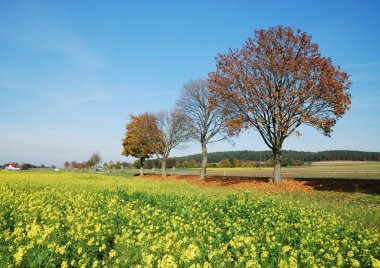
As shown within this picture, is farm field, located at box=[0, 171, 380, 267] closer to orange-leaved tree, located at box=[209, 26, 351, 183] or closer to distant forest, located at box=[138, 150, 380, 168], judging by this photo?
orange-leaved tree, located at box=[209, 26, 351, 183]

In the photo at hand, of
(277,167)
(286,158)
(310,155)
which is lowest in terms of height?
(277,167)

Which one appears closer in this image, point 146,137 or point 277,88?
point 277,88

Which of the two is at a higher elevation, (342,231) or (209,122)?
(209,122)

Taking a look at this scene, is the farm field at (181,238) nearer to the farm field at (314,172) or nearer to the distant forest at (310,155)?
the farm field at (314,172)

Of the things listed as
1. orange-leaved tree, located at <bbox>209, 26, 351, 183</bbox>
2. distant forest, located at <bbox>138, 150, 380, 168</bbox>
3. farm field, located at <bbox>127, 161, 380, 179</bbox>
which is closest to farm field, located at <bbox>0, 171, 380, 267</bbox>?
orange-leaved tree, located at <bbox>209, 26, 351, 183</bbox>

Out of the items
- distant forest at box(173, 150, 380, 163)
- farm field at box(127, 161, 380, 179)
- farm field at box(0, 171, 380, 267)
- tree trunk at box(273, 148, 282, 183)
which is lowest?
farm field at box(127, 161, 380, 179)

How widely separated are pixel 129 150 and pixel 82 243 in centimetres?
5645

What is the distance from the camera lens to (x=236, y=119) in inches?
1094

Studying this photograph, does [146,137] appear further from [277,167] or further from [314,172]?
[314,172]

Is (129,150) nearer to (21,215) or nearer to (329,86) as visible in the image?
(329,86)

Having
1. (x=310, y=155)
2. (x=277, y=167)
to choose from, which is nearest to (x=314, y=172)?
(x=277, y=167)

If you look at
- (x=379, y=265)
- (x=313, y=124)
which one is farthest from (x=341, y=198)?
(x=379, y=265)

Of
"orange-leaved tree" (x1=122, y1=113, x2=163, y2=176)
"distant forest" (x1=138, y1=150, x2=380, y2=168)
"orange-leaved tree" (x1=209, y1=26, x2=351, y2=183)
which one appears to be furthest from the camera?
"distant forest" (x1=138, y1=150, x2=380, y2=168)

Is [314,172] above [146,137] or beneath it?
beneath
